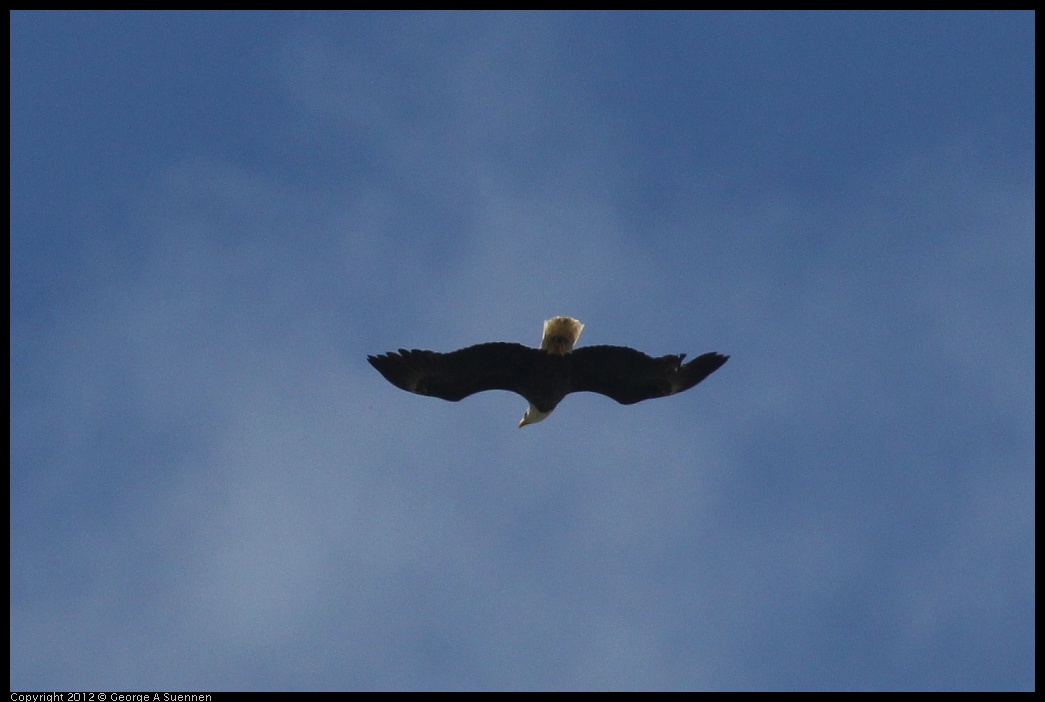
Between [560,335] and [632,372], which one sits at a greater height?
[560,335]

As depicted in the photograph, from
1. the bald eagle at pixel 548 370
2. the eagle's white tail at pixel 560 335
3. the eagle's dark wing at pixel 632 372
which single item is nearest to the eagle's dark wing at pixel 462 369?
the bald eagle at pixel 548 370

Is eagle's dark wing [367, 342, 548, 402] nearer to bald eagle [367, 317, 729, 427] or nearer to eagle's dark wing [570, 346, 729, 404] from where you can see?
bald eagle [367, 317, 729, 427]

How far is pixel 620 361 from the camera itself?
16719 mm

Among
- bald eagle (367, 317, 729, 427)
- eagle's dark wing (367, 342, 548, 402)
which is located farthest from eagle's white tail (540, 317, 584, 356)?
eagle's dark wing (367, 342, 548, 402)

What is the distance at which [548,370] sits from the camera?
1677cm

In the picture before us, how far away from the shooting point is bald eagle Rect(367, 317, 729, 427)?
54.5 ft

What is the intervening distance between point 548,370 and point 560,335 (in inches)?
19.1

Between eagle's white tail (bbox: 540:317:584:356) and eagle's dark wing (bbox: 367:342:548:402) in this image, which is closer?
eagle's dark wing (bbox: 367:342:548:402)

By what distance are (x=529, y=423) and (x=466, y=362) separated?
1181 millimetres

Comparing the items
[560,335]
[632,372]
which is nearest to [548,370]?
[560,335]

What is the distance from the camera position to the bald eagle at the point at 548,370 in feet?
54.5

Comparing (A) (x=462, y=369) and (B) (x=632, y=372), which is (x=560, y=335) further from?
(A) (x=462, y=369)
